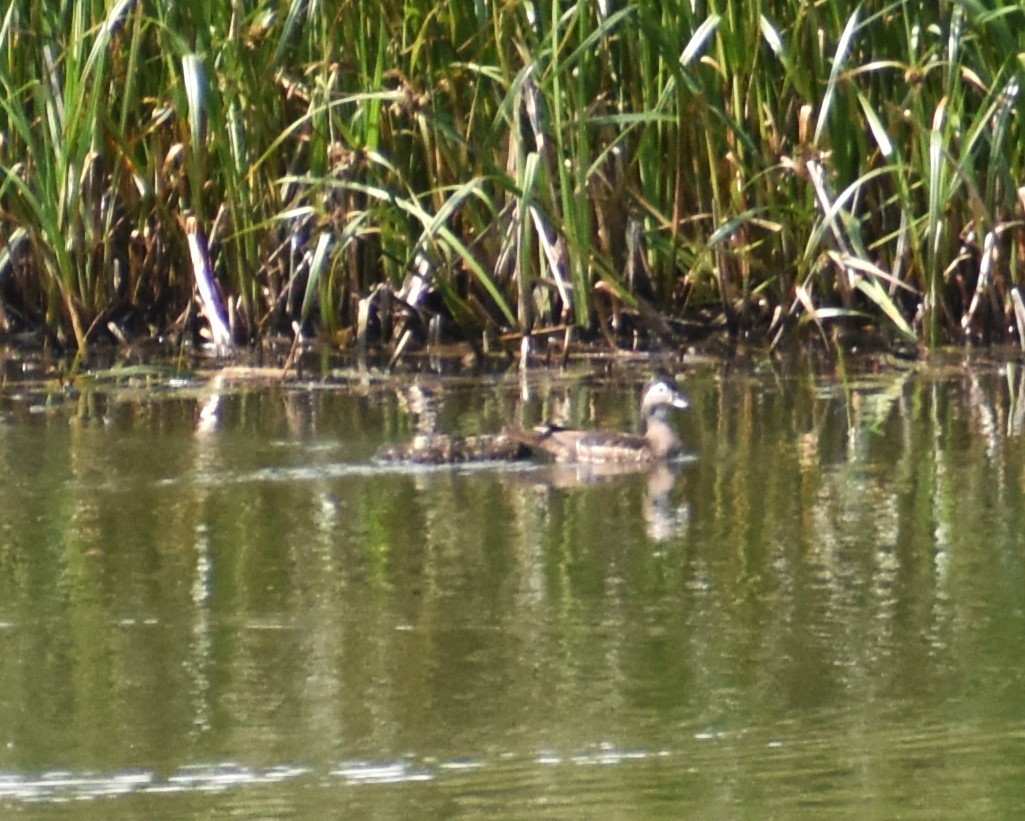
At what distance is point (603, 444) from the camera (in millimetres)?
7117

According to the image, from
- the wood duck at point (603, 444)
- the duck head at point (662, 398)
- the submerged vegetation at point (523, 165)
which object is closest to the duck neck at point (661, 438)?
the wood duck at point (603, 444)

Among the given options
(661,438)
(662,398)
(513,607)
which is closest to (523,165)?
(662,398)

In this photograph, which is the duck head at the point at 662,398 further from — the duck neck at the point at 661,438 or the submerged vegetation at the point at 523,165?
the submerged vegetation at the point at 523,165

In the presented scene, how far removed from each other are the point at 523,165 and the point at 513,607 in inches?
132

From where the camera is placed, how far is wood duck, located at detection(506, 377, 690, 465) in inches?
278

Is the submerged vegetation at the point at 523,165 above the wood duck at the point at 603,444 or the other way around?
above

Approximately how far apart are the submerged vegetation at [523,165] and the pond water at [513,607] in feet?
1.70

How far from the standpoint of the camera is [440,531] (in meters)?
6.13

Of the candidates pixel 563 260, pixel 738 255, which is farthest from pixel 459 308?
pixel 738 255

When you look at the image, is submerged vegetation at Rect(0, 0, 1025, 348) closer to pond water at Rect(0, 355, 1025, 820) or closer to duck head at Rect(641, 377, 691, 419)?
pond water at Rect(0, 355, 1025, 820)

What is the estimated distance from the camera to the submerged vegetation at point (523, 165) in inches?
325

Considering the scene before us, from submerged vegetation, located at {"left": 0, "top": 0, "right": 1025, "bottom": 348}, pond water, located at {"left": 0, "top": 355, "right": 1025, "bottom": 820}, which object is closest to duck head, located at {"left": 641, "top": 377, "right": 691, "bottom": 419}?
pond water, located at {"left": 0, "top": 355, "right": 1025, "bottom": 820}

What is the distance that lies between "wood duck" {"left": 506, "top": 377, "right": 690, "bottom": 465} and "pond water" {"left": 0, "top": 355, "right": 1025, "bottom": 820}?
0.24ft

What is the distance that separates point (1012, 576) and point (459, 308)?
369 centimetres
